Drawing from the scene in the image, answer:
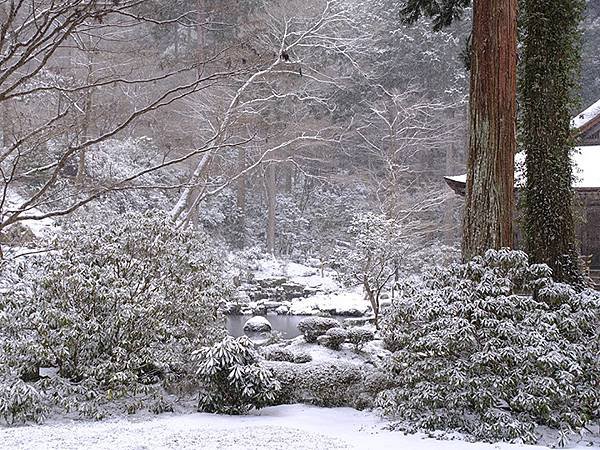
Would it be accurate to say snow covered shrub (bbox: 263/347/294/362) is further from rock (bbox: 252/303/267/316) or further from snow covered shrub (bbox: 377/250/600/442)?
rock (bbox: 252/303/267/316)

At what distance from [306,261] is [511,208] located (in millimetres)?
18912

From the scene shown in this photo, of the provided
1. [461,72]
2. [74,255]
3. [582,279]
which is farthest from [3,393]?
[461,72]

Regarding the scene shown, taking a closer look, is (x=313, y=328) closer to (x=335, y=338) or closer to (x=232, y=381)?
(x=335, y=338)

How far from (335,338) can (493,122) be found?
4.55 metres

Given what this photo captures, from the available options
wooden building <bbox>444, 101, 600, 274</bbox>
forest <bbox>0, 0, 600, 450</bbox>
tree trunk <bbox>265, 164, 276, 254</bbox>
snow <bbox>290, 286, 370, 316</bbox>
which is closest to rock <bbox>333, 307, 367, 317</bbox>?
snow <bbox>290, 286, 370, 316</bbox>

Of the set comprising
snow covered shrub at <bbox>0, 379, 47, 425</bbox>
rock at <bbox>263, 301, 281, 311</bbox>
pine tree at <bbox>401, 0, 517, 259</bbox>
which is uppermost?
pine tree at <bbox>401, 0, 517, 259</bbox>

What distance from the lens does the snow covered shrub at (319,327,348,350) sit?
9.46 meters

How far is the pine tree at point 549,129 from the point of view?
753 centimetres

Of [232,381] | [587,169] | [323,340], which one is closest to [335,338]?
[323,340]

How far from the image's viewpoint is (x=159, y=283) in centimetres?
753

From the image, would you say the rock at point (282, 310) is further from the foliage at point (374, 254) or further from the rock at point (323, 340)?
the rock at point (323, 340)

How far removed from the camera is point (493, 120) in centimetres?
636

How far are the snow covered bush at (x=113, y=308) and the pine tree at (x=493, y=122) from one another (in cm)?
368

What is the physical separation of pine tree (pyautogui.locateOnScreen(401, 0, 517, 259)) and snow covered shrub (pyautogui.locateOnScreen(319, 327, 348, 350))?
3.54 m
